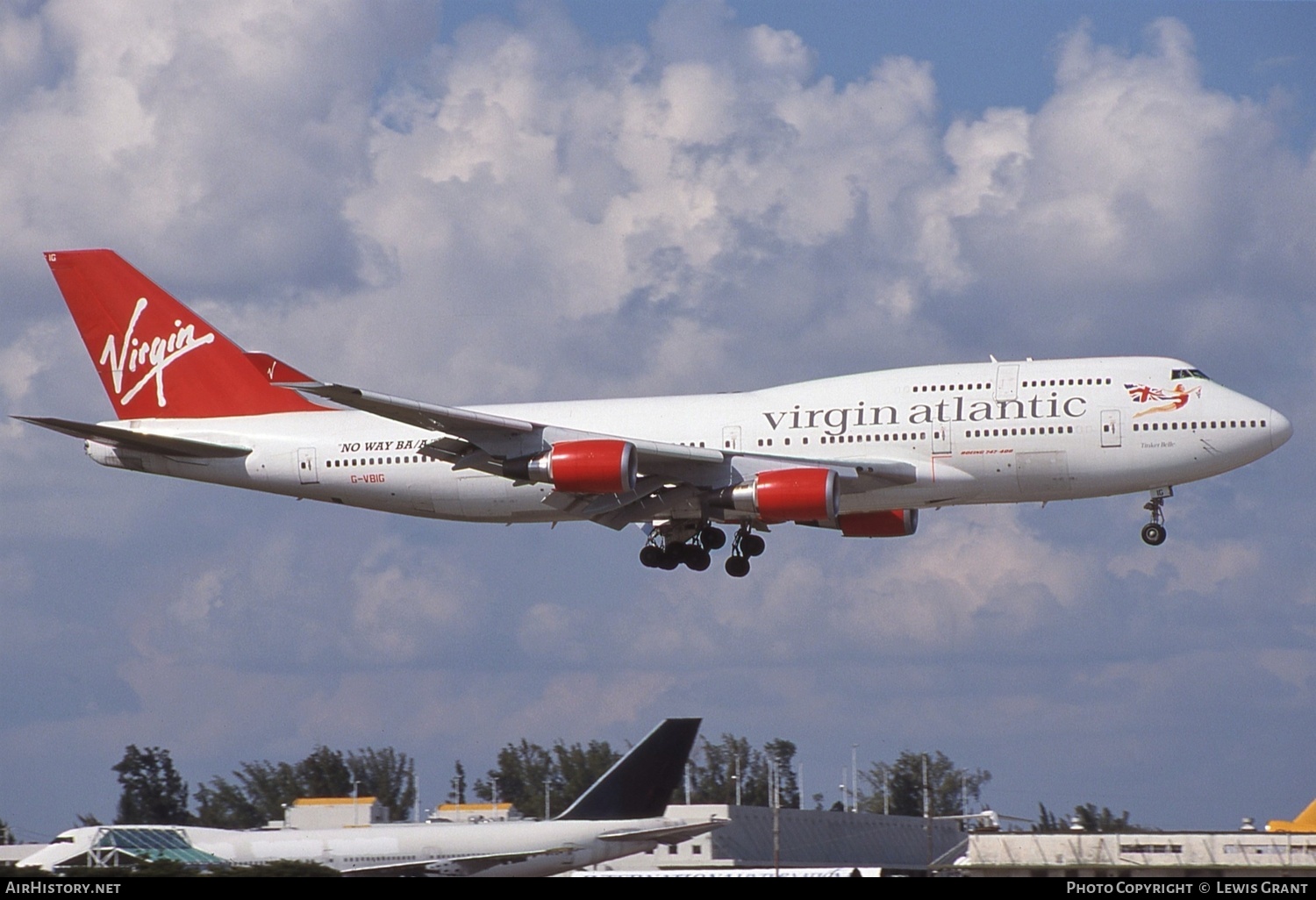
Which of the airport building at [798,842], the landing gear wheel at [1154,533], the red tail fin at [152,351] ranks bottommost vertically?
the airport building at [798,842]

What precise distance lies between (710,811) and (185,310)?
25746mm

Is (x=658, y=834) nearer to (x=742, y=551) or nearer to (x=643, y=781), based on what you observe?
(x=643, y=781)

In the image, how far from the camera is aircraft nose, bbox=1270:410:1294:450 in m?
46.7

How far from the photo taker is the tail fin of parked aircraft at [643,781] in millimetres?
46875

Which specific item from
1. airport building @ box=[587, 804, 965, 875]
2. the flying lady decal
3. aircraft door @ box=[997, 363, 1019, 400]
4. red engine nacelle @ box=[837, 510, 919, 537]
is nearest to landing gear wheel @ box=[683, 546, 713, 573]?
red engine nacelle @ box=[837, 510, 919, 537]

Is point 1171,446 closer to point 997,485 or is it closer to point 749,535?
point 997,485

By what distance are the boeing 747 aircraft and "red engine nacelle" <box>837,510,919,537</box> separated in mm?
62

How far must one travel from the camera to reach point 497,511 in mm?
52188

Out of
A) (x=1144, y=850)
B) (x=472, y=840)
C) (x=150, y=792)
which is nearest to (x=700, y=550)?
(x=472, y=840)

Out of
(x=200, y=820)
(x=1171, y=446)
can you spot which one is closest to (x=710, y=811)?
(x=1171, y=446)

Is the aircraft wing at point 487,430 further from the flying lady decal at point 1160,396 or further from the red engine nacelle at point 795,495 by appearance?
the flying lady decal at point 1160,396

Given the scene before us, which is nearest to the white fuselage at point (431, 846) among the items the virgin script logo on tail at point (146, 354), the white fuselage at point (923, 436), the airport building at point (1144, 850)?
the airport building at point (1144, 850)

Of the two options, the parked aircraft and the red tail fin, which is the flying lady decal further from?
the red tail fin

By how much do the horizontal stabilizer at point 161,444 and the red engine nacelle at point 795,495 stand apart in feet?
56.7
